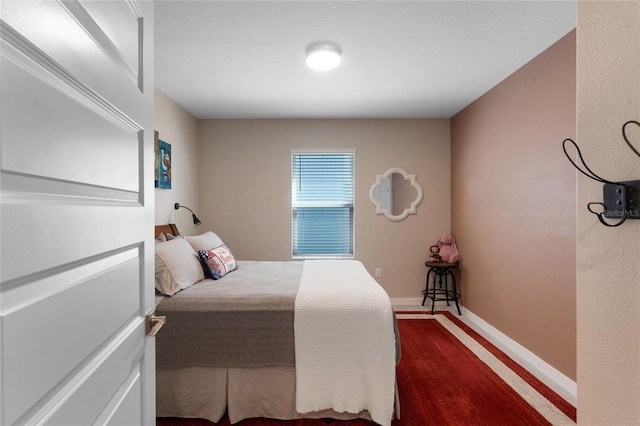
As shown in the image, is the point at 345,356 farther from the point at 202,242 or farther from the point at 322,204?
the point at 322,204

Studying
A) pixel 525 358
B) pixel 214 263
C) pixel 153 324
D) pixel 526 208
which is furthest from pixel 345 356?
pixel 526 208

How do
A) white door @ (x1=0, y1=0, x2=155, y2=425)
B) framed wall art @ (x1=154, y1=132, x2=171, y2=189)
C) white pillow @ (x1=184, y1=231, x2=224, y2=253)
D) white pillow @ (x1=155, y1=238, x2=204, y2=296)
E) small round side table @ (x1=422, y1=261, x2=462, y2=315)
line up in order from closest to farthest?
white door @ (x1=0, y1=0, x2=155, y2=425) < white pillow @ (x1=155, y1=238, x2=204, y2=296) < white pillow @ (x1=184, y1=231, x2=224, y2=253) < framed wall art @ (x1=154, y1=132, x2=171, y2=189) < small round side table @ (x1=422, y1=261, x2=462, y2=315)

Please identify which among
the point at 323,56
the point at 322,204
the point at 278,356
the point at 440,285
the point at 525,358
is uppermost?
the point at 323,56

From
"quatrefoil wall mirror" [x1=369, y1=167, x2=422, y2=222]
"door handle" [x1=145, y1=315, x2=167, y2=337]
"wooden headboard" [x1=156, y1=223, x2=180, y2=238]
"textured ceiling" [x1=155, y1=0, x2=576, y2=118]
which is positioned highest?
"textured ceiling" [x1=155, y1=0, x2=576, y2=118]

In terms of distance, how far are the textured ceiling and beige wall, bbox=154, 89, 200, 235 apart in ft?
0.63

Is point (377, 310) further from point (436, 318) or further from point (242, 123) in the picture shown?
point (242, 123)

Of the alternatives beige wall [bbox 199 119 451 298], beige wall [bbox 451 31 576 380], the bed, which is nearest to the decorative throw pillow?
the bed

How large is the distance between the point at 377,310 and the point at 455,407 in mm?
914

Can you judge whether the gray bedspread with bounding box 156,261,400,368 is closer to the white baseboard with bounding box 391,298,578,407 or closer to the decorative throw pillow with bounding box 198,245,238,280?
the decorative throw pillow with bounding box 198,245,238,280

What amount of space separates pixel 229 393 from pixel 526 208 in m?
2.80

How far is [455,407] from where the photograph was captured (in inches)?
82.9

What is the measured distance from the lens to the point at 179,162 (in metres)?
3.74

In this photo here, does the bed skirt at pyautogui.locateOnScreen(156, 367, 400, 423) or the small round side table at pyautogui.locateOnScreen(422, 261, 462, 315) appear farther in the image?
the small round side table at pyautogui.locateOnScreen(422, 261, 462, 315)

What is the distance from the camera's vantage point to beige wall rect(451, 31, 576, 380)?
2.34 metres
